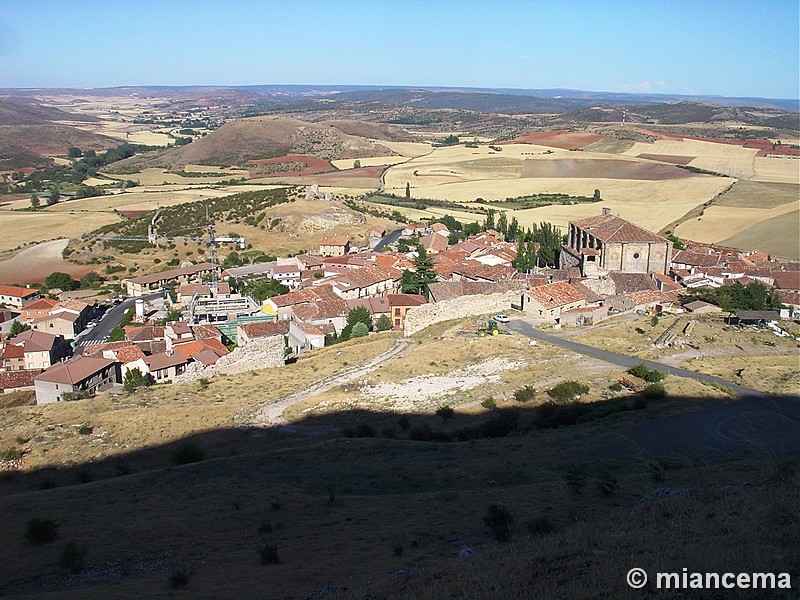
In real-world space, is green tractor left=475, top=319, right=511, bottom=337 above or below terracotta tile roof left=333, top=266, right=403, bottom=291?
above

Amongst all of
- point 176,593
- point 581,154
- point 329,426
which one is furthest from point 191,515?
point 581,154

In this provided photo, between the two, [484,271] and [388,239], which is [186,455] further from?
[388,239]

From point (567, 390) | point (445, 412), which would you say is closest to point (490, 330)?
point (567, 390)

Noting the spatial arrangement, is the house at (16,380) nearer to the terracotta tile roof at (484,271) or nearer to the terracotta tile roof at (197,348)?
the terracotta tile roof at (197,348)

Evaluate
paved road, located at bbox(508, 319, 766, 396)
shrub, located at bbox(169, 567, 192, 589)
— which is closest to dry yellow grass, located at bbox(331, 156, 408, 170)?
paved road, located at bbox(508, 319, 766, 396)

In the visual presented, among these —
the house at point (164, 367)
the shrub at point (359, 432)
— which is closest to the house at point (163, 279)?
the house at point (164, 367)

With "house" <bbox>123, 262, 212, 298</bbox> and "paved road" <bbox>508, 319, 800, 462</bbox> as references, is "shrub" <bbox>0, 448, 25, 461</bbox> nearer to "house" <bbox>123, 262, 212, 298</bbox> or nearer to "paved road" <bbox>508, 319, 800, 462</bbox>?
"paved road" <bbox>508, 319, 800, 462</bbox>
